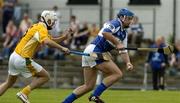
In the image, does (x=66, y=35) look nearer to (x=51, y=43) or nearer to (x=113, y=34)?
(x=51, y=43)

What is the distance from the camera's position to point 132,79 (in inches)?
1313

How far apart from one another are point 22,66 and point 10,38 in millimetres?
16272

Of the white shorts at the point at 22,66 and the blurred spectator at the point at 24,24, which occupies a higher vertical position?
the white shorts at the point at 22,66

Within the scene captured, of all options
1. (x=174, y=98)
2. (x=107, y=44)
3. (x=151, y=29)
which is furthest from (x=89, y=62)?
(x=151, y=29)

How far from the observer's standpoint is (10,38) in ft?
113

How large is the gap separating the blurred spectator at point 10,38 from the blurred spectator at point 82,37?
2.61 m

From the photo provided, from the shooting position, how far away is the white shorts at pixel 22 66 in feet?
60.2

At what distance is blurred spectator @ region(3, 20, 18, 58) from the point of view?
34.2 meters

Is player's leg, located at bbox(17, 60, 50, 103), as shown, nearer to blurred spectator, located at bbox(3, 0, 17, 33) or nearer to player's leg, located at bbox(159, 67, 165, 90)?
player's leg, located at bbox(159, 67, 165, 90)

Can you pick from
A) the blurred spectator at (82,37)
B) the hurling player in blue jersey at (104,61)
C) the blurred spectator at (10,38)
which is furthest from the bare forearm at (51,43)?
the blurred spectator at (82,37)

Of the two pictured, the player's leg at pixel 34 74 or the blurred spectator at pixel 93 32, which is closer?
the player's leg at pixel 34 74

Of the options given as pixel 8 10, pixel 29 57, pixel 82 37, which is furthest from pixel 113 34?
pixel 8 10

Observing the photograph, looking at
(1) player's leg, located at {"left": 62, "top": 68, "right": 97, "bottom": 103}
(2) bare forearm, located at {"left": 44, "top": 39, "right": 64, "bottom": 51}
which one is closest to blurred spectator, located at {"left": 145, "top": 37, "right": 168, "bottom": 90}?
(1) player's leg, located at {"left": 62, "top": 68, "right": 97, "bottom": 103}

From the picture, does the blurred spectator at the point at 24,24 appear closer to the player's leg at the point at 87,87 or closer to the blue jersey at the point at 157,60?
the blue jersey at the point at 157,60
